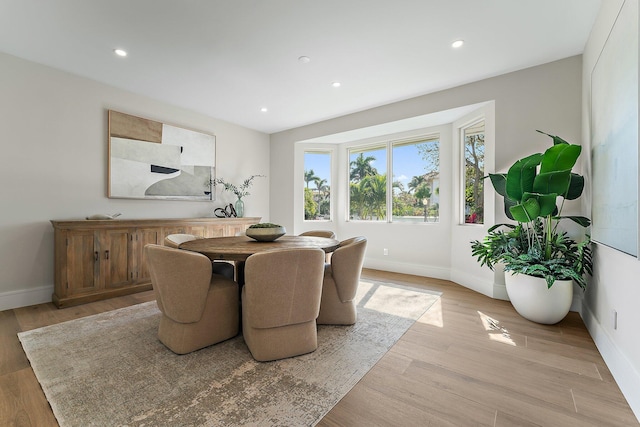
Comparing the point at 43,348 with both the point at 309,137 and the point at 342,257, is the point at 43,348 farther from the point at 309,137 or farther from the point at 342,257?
the point at 309,137

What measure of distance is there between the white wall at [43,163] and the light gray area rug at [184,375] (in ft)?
3.60

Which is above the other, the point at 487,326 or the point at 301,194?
the point at 301,194

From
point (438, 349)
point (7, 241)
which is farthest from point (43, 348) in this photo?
point (438, 349)

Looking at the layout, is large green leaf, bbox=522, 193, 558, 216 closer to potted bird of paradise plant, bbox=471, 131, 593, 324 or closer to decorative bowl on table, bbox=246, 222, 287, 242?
potted bird of paradise plant, bbox=471, 131, 593, 324

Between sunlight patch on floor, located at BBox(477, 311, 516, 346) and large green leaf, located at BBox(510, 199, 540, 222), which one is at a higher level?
large green leaf, located at BBox(510, 199, 540, 222)

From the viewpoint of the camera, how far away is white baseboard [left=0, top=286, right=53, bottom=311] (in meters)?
2.92

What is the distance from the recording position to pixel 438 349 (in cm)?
211

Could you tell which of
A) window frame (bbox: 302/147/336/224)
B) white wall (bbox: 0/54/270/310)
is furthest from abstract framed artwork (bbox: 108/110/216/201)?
window frame (bbox: 302/147/336/224)

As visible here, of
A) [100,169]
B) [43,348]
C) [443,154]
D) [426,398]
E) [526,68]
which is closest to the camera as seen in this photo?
[426,398]

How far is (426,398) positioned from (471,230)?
2783 millimetres

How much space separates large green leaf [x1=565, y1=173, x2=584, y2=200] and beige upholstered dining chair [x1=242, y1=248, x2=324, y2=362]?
248 centimetres

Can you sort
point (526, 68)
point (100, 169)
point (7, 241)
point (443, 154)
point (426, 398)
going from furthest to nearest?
point (443, 154)
point (100, 169)
point (526, 68)
point (7, 241)
point (426, 398)

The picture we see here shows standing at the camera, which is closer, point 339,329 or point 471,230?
point 339,329

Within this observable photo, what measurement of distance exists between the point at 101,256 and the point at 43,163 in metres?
1.24
